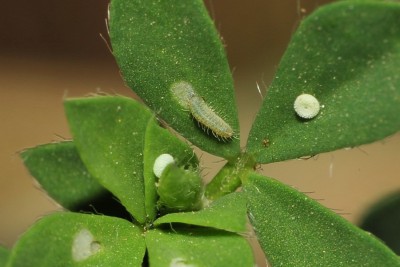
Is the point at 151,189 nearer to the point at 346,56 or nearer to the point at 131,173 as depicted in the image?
the point at 131,173

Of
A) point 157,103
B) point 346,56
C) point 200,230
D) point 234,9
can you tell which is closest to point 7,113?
point 234,9

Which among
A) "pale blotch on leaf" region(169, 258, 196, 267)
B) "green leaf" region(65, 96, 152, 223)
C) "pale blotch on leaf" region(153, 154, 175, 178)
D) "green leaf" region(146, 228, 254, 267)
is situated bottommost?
"green leaf" region(146, 228, 254, 267)

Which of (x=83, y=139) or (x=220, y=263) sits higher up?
(x=83, y=139)

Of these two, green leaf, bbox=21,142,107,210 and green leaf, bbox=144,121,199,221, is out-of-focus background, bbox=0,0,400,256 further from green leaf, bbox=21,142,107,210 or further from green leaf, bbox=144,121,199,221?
green leaf, bbox=144,121,199,221

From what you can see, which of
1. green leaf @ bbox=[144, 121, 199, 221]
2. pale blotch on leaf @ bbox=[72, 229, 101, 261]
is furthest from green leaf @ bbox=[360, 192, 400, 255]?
pale blotch on leaf @ bbox=[72, 229, 101, 261]

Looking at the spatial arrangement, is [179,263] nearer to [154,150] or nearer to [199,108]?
[154,150]

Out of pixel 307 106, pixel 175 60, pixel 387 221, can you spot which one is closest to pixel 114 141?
pixel 175 60
